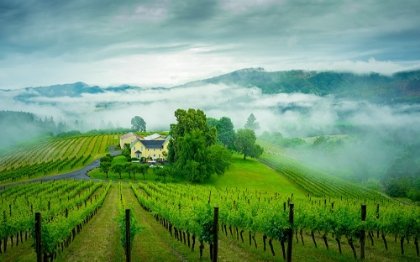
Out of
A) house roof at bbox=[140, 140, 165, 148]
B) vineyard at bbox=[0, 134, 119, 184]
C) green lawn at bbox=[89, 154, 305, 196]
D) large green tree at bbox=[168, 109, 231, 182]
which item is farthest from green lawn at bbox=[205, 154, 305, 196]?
vineyard at bbox=[0, 134, 119, 184]

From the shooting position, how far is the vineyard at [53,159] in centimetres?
8838

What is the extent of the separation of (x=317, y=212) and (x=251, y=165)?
227ft

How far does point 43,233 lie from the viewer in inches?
749

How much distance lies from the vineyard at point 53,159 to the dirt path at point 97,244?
60.9m

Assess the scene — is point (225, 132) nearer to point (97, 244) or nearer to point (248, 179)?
point (248, 179)

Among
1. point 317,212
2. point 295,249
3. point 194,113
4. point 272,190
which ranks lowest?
point 272,190

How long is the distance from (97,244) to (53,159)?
9975 centimetres

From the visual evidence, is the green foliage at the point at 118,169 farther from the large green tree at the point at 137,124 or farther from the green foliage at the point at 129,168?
the large green tree at the point at 137,124

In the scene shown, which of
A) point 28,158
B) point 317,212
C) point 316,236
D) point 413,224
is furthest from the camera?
point 28,158

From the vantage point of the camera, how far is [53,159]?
114562 millimetres

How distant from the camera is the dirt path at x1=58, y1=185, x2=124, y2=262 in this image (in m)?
22.0

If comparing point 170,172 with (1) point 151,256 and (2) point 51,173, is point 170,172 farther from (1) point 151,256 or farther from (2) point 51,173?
(1) point 151,256

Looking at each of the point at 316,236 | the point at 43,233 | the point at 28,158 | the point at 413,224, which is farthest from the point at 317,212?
the point at 28,158

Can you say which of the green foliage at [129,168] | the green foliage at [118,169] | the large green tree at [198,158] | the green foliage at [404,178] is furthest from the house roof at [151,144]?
the green foliage at [404,178]
